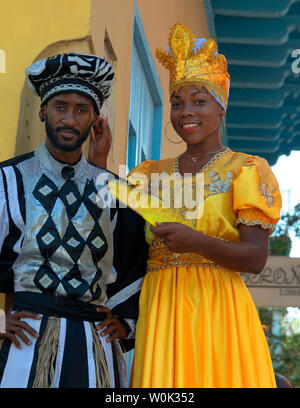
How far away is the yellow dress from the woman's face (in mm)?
154

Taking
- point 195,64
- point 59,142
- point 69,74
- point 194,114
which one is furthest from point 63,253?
point 195,64

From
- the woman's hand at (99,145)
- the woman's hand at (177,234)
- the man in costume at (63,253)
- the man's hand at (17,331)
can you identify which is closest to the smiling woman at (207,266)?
the woman's hand at (177,234)

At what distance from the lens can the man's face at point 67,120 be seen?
2785 mm

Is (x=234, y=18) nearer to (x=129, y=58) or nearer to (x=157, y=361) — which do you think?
(x=129, y=58)

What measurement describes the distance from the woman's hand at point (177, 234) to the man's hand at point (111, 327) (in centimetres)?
38

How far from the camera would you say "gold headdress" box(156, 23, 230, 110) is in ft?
10.2

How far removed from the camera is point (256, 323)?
2.86 metres

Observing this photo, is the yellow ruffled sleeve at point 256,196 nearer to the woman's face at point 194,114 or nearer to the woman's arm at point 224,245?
the woman's arm at point 224,245

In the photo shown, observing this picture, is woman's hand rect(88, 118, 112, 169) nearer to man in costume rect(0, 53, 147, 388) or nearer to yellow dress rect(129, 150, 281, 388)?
man in costume rect(0, 53, 147, 388)

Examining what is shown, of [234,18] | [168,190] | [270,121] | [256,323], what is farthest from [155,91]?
[270,121]

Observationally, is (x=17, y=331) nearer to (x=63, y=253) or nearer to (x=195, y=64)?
(x=63, y=253)

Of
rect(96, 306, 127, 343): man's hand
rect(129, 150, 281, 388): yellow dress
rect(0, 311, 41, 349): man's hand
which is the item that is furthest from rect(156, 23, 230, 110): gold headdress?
rect(0, 311, 41, 349): man's hand

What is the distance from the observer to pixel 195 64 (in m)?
3.14

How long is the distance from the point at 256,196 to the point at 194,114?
1.51 feet
